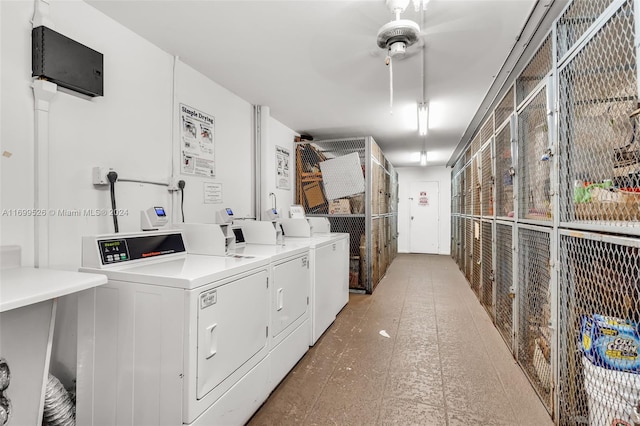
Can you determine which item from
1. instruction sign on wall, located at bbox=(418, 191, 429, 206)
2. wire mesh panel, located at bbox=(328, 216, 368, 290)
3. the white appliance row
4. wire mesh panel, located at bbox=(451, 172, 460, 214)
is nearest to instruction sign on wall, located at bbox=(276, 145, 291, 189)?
wire mesh panel, located at bbox=(328, 216, 368, 290)

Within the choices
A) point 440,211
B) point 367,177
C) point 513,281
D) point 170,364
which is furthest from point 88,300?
point 440,211

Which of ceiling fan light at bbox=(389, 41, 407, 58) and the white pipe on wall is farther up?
ceiling fan light at bbox=(389, 41, 407, 58)

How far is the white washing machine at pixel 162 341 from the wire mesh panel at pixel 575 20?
2.05 meters

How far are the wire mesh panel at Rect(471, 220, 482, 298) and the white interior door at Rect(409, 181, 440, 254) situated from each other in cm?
421

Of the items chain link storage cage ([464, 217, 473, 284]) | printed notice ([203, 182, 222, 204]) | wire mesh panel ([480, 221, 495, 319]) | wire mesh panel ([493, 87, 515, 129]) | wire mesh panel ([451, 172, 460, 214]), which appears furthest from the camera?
wire mesh panel ([451, 172, 460, 214])

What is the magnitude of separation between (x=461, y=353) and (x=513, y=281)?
736 millimetres

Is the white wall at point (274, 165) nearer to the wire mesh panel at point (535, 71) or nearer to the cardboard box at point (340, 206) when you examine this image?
the cardboard box at point (340, 206)

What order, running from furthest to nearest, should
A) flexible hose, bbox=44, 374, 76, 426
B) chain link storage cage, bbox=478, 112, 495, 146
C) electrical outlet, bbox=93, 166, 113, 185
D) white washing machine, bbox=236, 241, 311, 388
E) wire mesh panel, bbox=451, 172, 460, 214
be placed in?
wire mesh panel, bbox=451, 172, 460, 214 → chain link storage cage, bbox=478, 112, 495, 146 → white washing machine, bbox=236, 241, 311, 388 → electrical outlet, bbox=93, 166, 113, 185 → flexible hose, bbox=44, 374, 76, 426

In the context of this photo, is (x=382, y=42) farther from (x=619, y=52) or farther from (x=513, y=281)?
(x=513, y=281)

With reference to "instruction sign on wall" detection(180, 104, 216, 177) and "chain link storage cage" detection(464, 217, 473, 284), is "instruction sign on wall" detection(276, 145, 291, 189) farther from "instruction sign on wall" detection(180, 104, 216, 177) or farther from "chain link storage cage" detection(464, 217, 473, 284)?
"chain link storage cage" detection(464, 217, 473, 284)

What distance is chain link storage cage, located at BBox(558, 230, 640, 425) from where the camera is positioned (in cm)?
122

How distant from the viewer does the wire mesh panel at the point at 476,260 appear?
3.96 m

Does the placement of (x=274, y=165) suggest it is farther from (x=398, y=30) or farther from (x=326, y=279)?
(x=398, y=30)

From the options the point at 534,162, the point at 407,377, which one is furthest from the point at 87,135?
the point at 534,162
